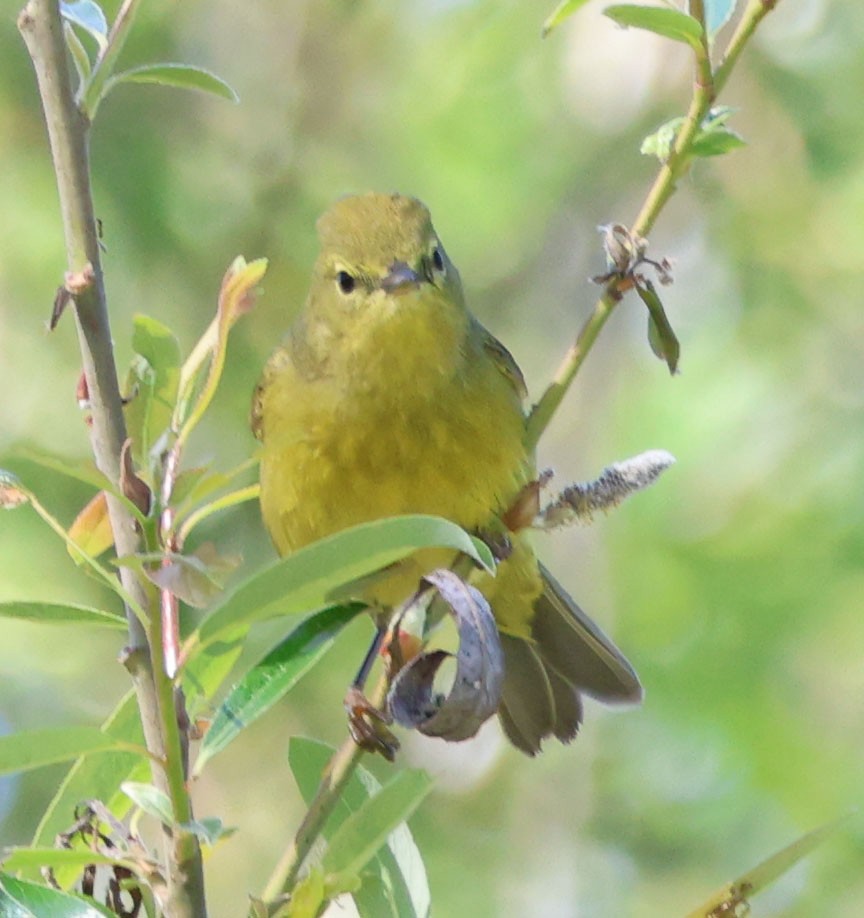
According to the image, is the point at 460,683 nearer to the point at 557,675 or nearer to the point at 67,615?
the point at 67,615

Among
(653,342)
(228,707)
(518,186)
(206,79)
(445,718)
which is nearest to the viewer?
Answer: (445,718)

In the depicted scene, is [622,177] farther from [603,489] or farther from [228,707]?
[228,707]

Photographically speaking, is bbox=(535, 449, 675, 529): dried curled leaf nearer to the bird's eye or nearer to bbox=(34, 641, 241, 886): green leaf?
bbox=(34, 641, 241, 886): green leaf

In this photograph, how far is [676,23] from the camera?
1930 millimetres

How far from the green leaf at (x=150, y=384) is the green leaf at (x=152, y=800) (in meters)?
0.36

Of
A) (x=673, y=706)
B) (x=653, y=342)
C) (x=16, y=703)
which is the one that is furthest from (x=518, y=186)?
(x=653, y=342)

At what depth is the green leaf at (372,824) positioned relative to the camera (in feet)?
5.40

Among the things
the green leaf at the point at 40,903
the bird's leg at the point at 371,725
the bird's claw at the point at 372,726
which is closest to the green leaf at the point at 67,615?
the green leaf at the point at 40,903

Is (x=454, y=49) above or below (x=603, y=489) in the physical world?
above

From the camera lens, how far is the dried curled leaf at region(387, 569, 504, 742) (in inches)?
60.7

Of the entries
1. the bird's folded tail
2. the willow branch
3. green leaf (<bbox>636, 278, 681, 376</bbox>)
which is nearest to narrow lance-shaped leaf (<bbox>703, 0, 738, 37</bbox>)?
the willow branch

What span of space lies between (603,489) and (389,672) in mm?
415

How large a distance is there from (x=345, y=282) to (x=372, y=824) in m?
1.78

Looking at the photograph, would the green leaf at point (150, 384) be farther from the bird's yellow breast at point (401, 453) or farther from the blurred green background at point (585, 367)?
the blurred green background at point (585, 367)
